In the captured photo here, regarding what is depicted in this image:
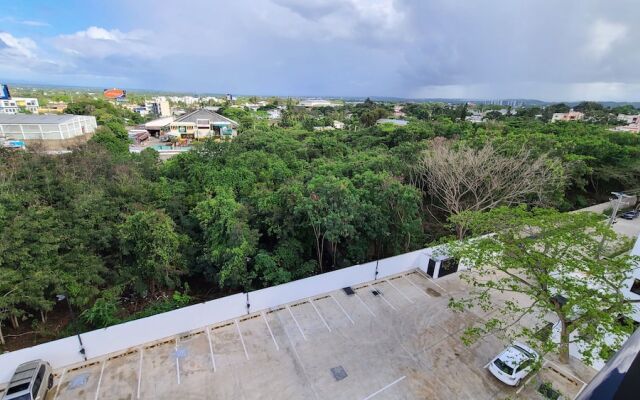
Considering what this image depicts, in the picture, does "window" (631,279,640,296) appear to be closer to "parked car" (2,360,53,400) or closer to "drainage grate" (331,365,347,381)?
"drainage grate" (331,365,347,381)

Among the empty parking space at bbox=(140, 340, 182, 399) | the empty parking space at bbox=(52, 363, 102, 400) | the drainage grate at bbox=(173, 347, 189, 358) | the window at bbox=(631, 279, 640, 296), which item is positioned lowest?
the empty parking space at bbox=(52, 363, 102, 400)

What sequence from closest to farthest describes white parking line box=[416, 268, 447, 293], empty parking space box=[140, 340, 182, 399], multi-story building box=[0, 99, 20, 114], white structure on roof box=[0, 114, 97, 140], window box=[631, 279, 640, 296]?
1. empty parking space box=[140, 340, 182, 399]
2. window box=[631, 279, 640, 296]
3. white parking line box=[416, 268, 447, 293]
4. white structure on roof box=[0, 114, 97, 140]
5. multi-story building box=[0, 99, 20, 114]

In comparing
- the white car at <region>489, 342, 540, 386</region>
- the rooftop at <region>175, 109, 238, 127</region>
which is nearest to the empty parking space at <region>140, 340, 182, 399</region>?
the white car at <region>489, 342, 540, 386</region>

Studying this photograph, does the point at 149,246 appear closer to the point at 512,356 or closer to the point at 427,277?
the point at 427,277

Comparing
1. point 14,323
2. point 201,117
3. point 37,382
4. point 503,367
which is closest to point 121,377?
point 37,382

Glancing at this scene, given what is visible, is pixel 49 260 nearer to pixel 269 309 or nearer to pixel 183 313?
pixel 183 313

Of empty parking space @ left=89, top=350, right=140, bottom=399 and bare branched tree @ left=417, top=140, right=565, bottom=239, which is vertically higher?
bare branched tree @ left=417, top=140, right=565, bottom=239

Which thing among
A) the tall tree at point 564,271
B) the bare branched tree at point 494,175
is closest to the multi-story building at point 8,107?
the bare branched tree at point 494,175

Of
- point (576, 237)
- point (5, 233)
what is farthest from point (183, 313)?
point (576, 237)
